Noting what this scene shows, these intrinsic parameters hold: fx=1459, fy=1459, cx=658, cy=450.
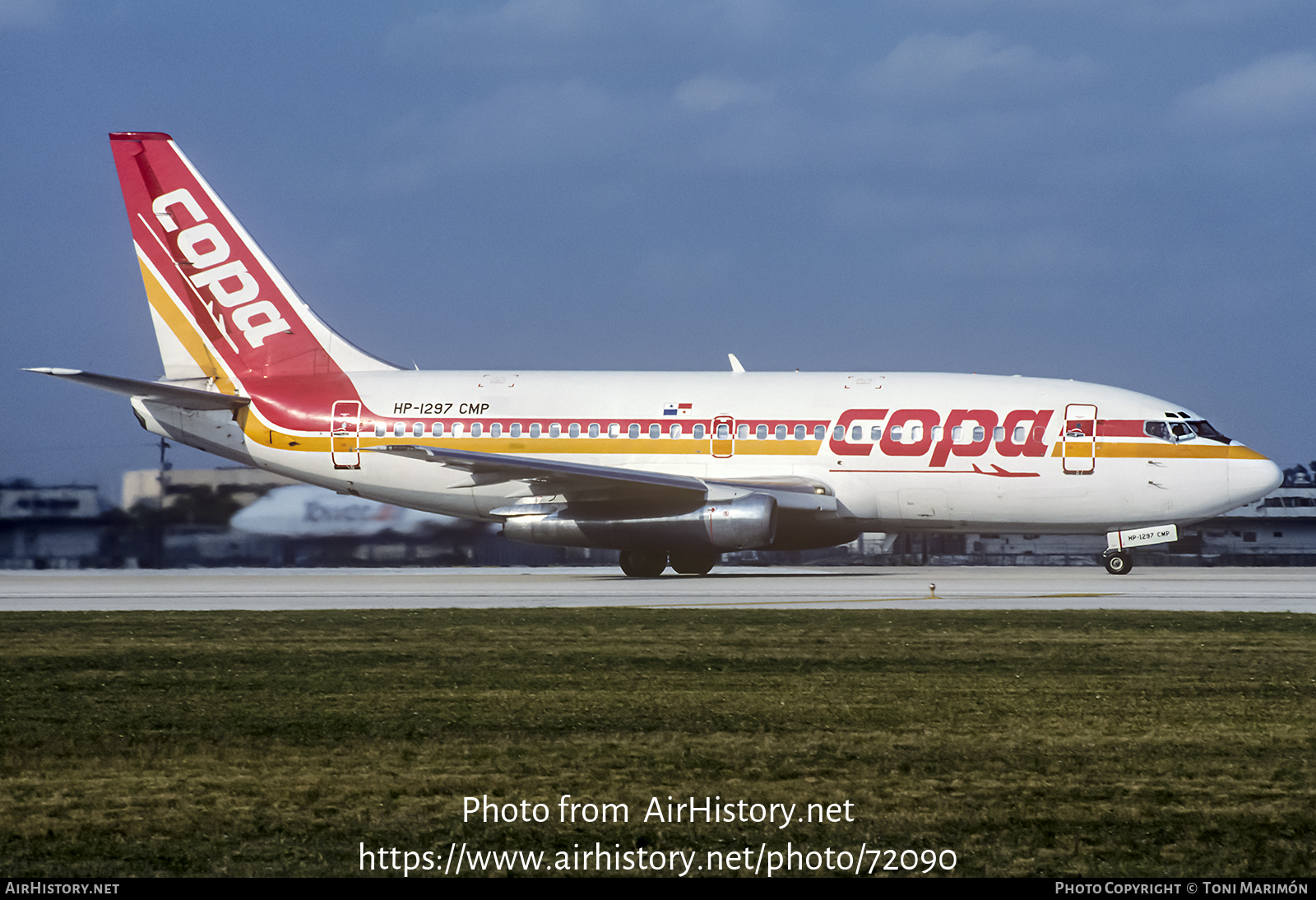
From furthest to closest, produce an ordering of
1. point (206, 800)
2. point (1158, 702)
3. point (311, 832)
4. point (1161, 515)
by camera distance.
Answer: point (1161, 515)
point (1158, 702)
point (206, 800)
point (311, 832)

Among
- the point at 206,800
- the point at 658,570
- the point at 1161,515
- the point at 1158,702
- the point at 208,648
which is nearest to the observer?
the point at 206,800

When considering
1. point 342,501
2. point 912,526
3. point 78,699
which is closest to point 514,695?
point 78,699

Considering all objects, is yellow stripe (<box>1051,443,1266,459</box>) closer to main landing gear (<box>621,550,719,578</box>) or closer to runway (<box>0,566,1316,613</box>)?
runway (<box>0,566,1316,613</box>)

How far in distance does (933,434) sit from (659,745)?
21021 mm

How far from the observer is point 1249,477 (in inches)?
1126

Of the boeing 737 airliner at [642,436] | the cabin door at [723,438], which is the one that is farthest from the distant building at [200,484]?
the cabin door at [723,438]

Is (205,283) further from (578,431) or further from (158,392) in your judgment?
(578,431)

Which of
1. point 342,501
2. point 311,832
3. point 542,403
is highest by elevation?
point 542,403

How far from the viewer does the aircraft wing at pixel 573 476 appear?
2855 centimetres

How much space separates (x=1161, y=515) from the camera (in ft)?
95.4

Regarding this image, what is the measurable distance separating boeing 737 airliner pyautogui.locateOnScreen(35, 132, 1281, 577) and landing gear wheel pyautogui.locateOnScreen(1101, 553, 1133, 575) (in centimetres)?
5

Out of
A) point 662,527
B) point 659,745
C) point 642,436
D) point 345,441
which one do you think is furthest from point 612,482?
point 659,745

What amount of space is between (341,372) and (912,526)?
1327cm

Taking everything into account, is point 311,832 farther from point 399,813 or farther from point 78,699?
point 78,699
